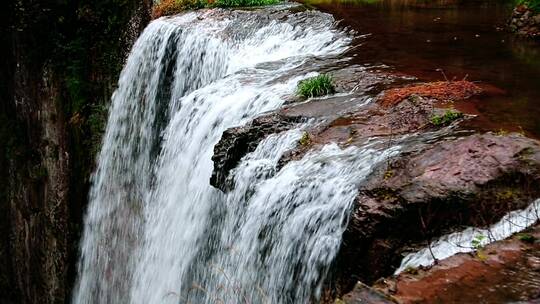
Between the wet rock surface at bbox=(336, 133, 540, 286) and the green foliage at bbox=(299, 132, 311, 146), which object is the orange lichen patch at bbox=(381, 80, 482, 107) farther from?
the wet rock surface at bbox=(336, 133, 540, 286)

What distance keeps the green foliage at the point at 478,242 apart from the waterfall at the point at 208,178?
1.04m

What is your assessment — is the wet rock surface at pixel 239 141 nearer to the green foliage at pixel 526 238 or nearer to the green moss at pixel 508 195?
the green moss at pixel 508 195

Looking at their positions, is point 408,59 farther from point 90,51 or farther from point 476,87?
point 90,51

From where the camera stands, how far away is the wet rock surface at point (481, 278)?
3.03 m

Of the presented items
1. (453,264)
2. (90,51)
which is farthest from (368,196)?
(90,51)

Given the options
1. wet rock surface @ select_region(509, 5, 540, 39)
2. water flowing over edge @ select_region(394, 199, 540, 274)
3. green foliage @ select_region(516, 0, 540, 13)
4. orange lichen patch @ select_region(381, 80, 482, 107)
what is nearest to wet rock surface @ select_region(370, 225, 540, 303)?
water flowing over edge @ select_region(394, 199, 540, 274)

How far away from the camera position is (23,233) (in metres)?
15.4

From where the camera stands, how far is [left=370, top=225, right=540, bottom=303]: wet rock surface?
303 cm

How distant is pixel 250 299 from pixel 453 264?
2445 millimetres

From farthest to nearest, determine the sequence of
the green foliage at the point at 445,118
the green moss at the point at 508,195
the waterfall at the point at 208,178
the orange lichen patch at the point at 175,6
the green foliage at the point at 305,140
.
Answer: the orange lichen patch at the point at 175,6 → the green foliage at the point at 305,140 → the green foliage at the point at 445,118 → the waterfall at the point at 208,178 → the green moss at the point at 508,195

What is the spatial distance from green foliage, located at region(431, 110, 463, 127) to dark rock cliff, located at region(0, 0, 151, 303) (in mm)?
9528

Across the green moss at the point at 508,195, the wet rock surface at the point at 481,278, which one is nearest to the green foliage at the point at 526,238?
the wet rock surface at the point at 481,278

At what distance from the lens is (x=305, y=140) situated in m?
5.79

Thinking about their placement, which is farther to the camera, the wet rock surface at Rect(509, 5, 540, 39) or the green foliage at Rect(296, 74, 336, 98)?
the wet rock surface at Rect(509, 5, 540, 39)
